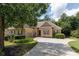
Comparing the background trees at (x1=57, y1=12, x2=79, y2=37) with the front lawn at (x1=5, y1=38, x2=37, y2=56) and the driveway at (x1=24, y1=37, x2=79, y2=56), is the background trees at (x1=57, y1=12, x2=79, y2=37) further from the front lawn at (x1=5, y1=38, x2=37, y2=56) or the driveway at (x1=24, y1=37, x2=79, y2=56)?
the front lawn at (x1=5, y1=38, x2=37, y2=56)

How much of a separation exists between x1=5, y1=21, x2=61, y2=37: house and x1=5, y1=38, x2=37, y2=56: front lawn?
0.49 feet

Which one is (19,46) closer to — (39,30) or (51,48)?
(39,30)

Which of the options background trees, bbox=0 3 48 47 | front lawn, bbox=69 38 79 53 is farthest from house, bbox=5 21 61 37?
front lawn, bbox=69 38 79 53

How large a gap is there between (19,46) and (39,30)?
55cm

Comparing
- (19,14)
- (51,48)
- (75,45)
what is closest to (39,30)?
(51,48)

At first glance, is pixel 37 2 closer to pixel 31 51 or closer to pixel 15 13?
pixel 15 13

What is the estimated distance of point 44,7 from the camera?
20.3 ft

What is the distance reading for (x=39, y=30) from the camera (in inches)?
245

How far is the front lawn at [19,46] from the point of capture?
6164mm

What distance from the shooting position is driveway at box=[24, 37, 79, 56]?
240 inches

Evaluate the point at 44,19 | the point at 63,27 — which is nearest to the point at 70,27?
the point at 63,27

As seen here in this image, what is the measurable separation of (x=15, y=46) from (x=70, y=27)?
1.24m

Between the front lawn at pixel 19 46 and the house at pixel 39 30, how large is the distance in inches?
5.9

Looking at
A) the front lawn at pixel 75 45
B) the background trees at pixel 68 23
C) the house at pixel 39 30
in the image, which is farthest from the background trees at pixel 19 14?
the front lawn at pixel 75 45
